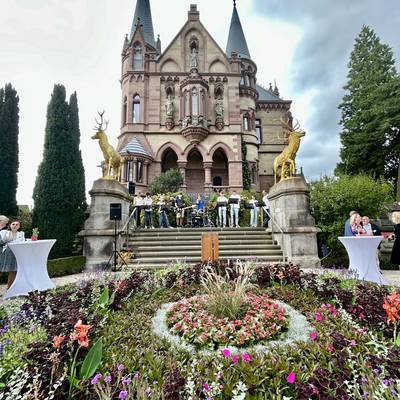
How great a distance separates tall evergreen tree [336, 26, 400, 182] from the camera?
23.4 metres

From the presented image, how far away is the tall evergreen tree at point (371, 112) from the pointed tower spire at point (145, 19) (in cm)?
2310

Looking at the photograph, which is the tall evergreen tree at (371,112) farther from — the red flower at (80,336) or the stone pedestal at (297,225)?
the red flower at (80,336)

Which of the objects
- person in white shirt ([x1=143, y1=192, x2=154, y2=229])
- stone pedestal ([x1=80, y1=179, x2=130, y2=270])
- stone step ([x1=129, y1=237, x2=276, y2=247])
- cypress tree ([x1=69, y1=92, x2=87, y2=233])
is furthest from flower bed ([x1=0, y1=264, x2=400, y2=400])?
person in white shirt ([x1=143, y1=192, x2=154, y2=229])

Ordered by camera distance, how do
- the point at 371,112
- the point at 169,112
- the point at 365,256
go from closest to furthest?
the point at 365,256, the point at 371,112, the point at 169,112

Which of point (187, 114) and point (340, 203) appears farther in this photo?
point (187, 114)

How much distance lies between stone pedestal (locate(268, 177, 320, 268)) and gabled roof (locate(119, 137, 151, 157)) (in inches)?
651

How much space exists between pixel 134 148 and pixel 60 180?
1203 centimetres

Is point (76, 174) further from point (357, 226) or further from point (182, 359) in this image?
point (182, 359)

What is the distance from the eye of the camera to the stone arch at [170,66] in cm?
2723

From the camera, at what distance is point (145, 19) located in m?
33.1

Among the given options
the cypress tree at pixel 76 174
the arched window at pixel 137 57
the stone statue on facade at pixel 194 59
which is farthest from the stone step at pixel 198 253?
the arched window at pixel 137 57

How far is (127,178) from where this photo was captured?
77.6 ft

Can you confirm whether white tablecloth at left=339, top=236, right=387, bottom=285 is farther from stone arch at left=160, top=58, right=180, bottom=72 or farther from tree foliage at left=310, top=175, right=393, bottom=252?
stone arch at left=160, top=58, right=180, bottom=72

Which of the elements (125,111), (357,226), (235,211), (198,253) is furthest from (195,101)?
(357,226)
